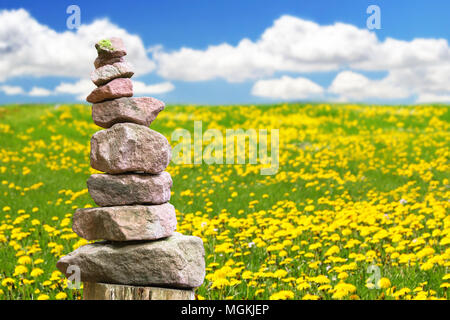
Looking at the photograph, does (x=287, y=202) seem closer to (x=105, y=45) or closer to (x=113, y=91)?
(x=113, y=91)

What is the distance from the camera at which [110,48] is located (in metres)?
4.71

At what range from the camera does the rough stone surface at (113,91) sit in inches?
181

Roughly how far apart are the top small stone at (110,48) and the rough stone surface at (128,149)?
2.85ft

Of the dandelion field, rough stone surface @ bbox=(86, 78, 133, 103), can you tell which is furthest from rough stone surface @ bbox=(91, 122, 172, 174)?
the dandelion field

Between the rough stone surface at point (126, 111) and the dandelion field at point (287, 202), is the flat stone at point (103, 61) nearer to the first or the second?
the rough stone surface at point (126, 111)

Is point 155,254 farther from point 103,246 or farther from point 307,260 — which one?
point 307,260

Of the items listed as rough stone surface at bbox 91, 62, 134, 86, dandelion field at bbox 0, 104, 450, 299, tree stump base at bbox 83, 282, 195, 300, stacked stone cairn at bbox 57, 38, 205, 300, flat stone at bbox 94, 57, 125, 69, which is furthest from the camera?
dandelion field at bbox 0, 104, 450, 299

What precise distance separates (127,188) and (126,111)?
0.84m

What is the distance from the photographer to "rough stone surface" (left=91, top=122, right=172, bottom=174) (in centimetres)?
442

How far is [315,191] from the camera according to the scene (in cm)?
1182

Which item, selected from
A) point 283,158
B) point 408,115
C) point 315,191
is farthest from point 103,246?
point 408,115

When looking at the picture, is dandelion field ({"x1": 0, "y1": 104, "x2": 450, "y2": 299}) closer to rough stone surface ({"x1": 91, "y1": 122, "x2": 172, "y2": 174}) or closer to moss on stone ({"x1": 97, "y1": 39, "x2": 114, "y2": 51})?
rough stone surface ({"x1": 91, "y1": 122, "x2": 172, "y2": 174})

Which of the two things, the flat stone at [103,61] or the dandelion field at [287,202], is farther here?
the dandelion field at [287,202]

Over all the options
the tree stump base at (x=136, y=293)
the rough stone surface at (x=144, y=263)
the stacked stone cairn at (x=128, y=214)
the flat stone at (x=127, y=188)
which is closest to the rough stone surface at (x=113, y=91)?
the stacked stone cairn at (x=128, y=214)
